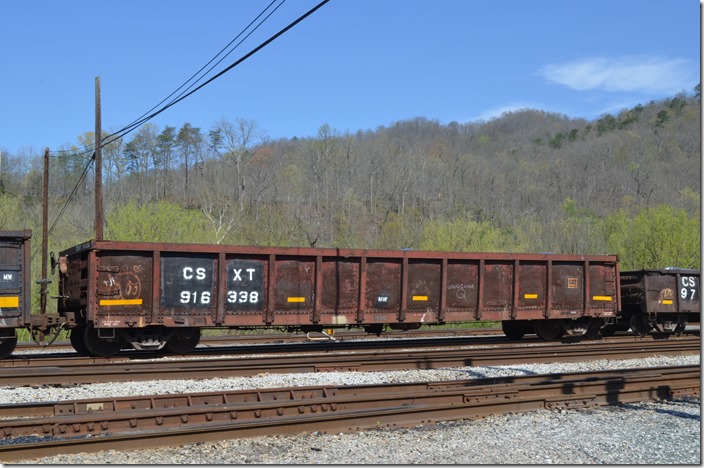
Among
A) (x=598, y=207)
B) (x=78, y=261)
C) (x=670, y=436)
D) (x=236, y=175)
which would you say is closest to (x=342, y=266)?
(x=78, y=261)

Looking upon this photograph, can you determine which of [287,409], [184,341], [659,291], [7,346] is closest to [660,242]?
[659,291]

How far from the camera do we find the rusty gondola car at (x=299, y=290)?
15.5 metres

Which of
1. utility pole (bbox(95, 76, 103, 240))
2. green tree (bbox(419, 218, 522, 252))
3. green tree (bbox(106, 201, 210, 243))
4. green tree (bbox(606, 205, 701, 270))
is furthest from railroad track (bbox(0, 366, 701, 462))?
green tree (bbox(606, 205, 701, 270))

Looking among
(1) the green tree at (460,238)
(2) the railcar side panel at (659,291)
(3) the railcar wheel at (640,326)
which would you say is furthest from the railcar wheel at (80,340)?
(1) the green tree at (460,238)

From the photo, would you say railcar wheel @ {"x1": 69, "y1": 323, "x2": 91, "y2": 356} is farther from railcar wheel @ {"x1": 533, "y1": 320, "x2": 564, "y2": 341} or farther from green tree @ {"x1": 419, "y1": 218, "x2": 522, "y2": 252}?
green tree @ {"x1": 419, "y1": 218, "x2": 522, "y2": 252}

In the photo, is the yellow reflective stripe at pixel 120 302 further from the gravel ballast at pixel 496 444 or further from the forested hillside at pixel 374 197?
the forested hillside at pixel 374 197

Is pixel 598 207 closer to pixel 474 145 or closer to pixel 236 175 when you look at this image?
pixel 236 175

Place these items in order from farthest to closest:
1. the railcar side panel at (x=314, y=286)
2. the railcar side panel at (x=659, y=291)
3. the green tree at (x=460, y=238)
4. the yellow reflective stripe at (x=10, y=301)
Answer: the green tree at (x=460, y=238)
the railcar side panel at (x=659, y=291)
the railcar side panel at (x=314, y=286)
the yellow reflective stripe at (x=10, y=301)

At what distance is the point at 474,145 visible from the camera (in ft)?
586

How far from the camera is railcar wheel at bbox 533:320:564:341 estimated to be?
2069 centimetres

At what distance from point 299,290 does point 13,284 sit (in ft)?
20.6

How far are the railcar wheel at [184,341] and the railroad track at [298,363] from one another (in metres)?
0.75

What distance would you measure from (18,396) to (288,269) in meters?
7.50

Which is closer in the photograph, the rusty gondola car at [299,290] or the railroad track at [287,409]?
the railroad track at [287,409]
